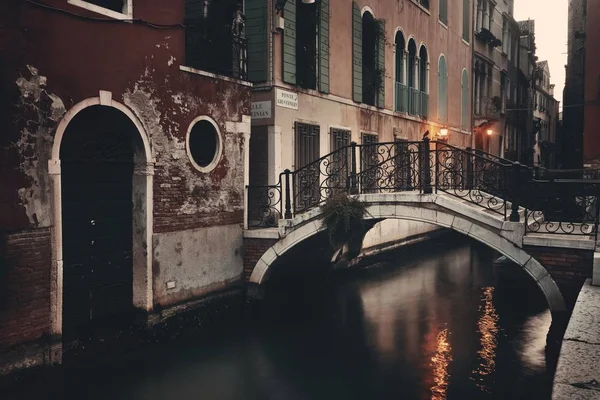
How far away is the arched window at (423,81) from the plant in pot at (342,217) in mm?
8703

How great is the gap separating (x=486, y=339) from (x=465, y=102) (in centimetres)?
1384

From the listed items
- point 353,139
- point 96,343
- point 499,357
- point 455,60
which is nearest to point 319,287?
→ point 353,139

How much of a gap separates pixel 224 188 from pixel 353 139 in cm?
452

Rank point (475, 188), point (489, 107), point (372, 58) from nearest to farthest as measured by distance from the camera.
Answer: point (475, 188) < point (372, 58) < point (489, 107)

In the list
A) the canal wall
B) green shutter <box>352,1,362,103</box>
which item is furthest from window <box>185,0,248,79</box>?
the canal wall

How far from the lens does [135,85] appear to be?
7.54m

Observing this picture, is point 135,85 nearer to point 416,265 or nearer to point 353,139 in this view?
point 353,139

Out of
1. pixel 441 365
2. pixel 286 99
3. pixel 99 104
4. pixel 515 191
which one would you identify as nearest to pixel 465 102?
pixel 286 99

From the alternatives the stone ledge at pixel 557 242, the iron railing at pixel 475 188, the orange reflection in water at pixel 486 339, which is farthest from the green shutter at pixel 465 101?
the stone ledge at pixel 557 242

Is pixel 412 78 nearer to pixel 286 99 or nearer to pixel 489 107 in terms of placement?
pixel 286 99

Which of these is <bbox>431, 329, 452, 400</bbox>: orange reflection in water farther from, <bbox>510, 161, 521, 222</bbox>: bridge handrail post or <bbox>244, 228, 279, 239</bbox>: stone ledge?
<bbox>244, 228, 279, 239</bbox>: stone ledge

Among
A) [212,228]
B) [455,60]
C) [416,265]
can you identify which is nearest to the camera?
[212,228]

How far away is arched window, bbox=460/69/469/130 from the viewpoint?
20172 millimetres

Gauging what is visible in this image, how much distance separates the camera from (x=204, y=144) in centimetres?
898
